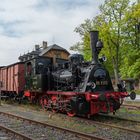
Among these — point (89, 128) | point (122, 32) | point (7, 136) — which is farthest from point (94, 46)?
point (122, 32)

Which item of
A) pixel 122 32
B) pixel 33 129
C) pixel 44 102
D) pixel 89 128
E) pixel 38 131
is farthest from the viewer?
pixel 122 32

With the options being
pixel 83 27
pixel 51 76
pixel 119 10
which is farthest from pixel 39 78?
pixel 83 27

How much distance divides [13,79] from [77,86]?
8321mm

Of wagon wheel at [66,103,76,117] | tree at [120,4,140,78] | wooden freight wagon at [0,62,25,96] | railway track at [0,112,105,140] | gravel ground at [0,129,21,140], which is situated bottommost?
gravel ground at [0,129,21,140]

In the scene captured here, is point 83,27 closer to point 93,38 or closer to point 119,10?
point 119,10

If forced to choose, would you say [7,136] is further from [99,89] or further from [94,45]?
[94,45]

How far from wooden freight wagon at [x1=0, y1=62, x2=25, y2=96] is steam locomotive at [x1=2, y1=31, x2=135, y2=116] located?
273 centimetres

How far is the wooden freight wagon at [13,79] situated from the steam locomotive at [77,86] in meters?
2.73

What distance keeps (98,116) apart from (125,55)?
32.1 m

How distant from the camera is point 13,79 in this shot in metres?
23.1

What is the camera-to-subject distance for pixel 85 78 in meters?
15.3

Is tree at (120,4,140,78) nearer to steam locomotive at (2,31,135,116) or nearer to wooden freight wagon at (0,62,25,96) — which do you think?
wooden freight wagon at (0,62,25,96)

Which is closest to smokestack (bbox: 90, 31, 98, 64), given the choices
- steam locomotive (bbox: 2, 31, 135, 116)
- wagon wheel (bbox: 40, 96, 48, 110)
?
steam locomotive (bbox: 2, 31, 135, 116)

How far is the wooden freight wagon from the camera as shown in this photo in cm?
2214
